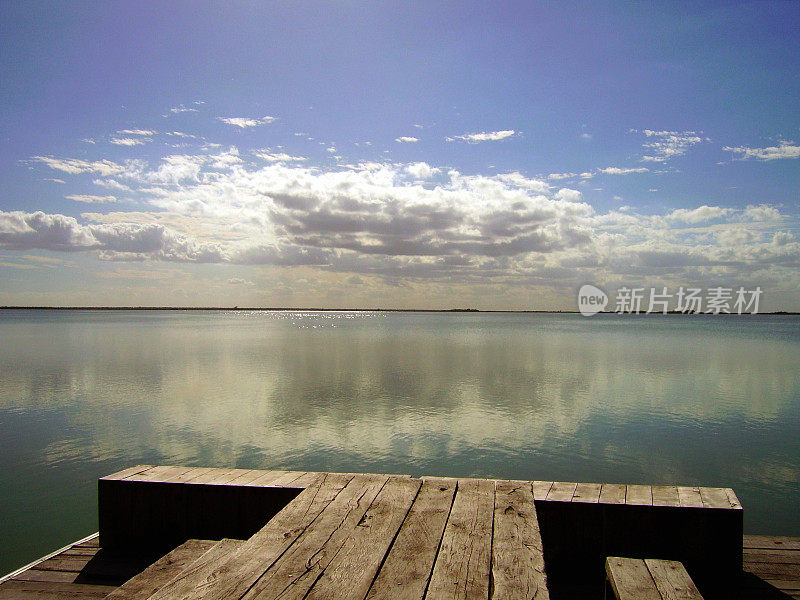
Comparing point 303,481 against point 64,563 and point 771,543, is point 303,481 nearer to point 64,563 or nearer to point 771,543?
point 64,563

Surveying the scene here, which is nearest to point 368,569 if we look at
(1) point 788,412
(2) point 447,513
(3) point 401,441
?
(2) point 447,513

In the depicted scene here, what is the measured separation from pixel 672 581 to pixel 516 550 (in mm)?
1686

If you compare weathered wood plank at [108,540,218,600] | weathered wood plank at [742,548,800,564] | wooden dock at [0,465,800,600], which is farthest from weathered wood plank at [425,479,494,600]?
weathered wood plank at [742,548,800,564]

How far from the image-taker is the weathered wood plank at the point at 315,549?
2.50m

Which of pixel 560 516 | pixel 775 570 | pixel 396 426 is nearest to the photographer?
pixel 560 516

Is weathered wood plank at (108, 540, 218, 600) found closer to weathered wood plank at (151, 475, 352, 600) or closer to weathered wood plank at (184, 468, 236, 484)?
weathered wood plank at (151, 475, 352, 600)

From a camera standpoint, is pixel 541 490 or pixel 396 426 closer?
pixel 541 490

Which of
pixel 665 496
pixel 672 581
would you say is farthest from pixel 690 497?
pixel 672 581

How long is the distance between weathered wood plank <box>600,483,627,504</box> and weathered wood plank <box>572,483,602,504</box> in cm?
4

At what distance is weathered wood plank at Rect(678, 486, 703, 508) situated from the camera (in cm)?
496

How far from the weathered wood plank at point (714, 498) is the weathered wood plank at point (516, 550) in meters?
2.24

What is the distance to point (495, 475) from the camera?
12.5 metres

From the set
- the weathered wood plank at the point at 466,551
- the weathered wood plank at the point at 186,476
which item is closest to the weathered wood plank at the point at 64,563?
the weathered wood plank at the point at 186,476

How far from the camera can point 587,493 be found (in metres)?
5.22
